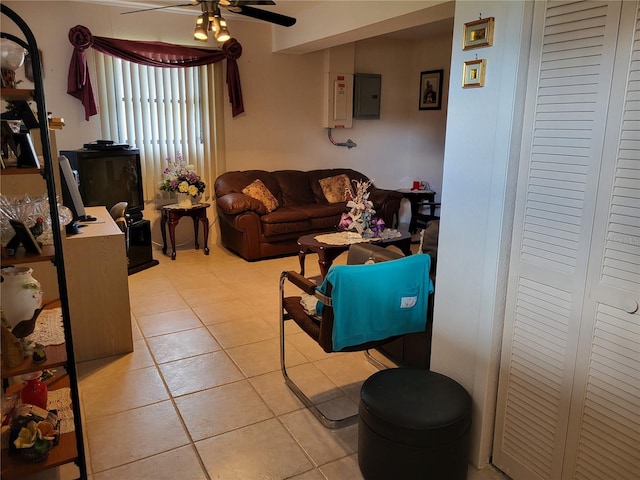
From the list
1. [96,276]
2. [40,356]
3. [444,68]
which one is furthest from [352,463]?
[444,68]

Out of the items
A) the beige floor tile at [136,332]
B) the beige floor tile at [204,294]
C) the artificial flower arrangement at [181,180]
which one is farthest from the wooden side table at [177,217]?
the beige floor tile at [136,332]

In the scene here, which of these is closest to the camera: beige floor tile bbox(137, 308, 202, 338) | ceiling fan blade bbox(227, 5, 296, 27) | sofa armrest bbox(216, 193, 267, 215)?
ceiling fan blade bbox(227, 5, 296, 27)

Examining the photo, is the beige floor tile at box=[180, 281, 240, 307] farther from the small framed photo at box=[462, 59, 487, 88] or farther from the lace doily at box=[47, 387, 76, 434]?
the small framed photo at box=[462, 59, 487, 88]

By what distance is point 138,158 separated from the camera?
5.08 meters

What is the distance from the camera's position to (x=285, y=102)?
20.7 feet

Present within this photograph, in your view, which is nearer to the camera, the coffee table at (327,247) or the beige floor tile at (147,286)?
the coffee table at (327,247)

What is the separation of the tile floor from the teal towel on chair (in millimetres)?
520

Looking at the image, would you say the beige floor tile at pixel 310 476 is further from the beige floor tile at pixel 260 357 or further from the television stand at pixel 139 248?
the television stand at pixel 139 248

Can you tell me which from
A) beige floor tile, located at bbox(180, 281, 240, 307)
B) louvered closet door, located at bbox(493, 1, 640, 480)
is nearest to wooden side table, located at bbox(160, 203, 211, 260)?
beige floor tile, located at bbox(180, 281, 240, 307)

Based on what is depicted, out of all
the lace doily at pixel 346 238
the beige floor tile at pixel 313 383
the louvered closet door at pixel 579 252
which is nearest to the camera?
the louvered closet door at pixel 579 252

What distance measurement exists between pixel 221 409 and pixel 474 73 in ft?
6.65

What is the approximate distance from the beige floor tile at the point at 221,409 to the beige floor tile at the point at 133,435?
0.07 m

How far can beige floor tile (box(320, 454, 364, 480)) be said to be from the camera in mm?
2098

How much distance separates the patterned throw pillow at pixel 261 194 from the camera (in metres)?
5.62
